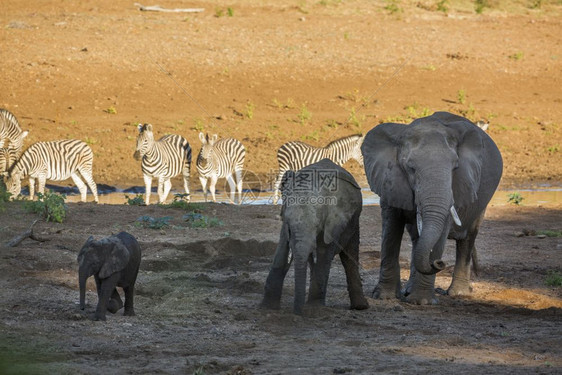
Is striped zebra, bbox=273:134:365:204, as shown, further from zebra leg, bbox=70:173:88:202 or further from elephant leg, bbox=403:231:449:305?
elephant leg, bbox=403:231:449:305

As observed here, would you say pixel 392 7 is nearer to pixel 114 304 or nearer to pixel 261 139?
pixel 261 139

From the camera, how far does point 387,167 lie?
9.57 m

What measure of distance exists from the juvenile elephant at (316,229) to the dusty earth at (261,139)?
292 millimetres

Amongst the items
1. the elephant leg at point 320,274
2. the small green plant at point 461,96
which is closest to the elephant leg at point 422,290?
the elephant leg at point 320,274

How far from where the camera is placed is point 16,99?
24203 mm

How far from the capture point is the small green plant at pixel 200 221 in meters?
13.9

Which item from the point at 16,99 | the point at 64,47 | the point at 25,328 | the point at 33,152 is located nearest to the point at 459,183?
the point at 25,328

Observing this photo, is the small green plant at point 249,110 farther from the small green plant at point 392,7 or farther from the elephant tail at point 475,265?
the elephant tail at point 475,265

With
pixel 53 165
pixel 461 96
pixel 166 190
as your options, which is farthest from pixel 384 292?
pixel 461 96

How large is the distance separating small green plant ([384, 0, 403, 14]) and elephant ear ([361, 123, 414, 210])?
74.4 ft

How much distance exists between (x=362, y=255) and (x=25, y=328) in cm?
570

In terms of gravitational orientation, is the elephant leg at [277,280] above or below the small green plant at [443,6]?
below

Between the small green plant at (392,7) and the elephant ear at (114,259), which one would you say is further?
the small green plant at (392,7)

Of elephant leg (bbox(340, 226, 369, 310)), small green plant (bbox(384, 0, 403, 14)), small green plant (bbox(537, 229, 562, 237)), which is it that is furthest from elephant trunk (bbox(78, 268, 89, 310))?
small green plant (bbox(384, 0, 403, 14))
